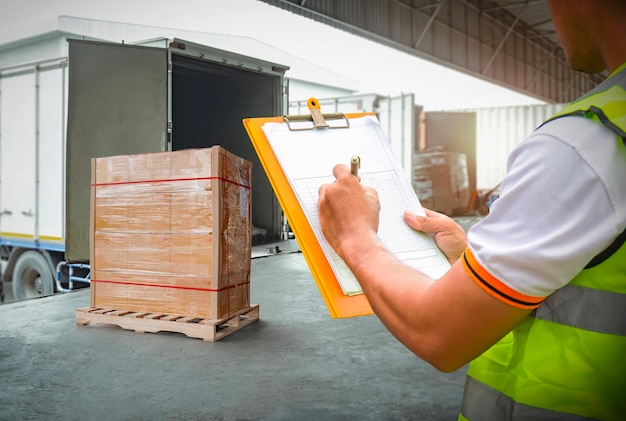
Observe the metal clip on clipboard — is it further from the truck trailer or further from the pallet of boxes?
the truck trailer

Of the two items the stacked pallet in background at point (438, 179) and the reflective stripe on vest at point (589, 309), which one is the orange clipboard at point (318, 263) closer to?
the reflective stripe on vest at point (589, 309)

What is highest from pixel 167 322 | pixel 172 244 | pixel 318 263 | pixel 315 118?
pixel 315 118

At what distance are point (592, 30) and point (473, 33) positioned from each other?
16222mm

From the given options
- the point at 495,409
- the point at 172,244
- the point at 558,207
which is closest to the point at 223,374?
the point at 172,244

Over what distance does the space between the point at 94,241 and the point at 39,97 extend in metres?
3.31

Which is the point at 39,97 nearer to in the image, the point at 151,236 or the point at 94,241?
the point at 94,241

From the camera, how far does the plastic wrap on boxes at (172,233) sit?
12.1ft

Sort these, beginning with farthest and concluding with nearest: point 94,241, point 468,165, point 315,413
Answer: point 468,165, point 94,241, point 315,413

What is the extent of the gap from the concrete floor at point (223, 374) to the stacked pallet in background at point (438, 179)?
10231 millimetres

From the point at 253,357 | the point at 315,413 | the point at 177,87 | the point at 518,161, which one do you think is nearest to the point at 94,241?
the point at 253,357

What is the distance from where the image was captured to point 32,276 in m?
7.08

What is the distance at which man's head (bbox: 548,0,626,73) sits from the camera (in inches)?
33.6

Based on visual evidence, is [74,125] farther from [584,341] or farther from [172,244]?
[584,341]

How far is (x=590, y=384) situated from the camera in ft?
2.89
